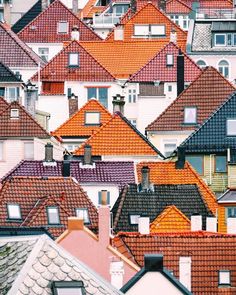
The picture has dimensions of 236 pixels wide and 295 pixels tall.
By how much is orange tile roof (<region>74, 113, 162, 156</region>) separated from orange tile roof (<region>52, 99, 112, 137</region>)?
257 inches

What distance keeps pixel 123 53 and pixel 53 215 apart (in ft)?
157

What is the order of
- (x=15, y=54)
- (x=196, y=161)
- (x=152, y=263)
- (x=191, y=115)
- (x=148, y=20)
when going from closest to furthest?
(x=152, y=263) → (x=196, y=161) → (x=191, y=115) → (x=15, y=54) → (x=148, y=20)

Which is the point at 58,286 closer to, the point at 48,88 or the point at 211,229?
the point at 211,229

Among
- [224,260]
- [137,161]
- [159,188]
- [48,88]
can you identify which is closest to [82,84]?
[48,88]

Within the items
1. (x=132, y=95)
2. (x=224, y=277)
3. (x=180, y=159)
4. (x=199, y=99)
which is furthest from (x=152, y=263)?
(x=132, y=95)

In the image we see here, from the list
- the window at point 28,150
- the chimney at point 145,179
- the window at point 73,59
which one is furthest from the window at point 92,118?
the chimney at point 145,179

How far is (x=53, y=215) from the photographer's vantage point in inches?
3615

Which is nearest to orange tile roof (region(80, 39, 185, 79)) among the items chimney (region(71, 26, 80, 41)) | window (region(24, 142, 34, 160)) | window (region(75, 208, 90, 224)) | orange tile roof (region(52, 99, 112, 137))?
chimney (region(71, 26, 80, 41))

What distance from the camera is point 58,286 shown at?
53.9 metres

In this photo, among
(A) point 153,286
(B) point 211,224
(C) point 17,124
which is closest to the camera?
(A) point 153,286

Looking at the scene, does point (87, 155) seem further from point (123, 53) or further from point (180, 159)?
point (123, 53)

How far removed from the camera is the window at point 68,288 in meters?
53.8

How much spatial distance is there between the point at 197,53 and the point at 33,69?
7952 mm

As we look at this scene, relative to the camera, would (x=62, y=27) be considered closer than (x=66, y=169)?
No
